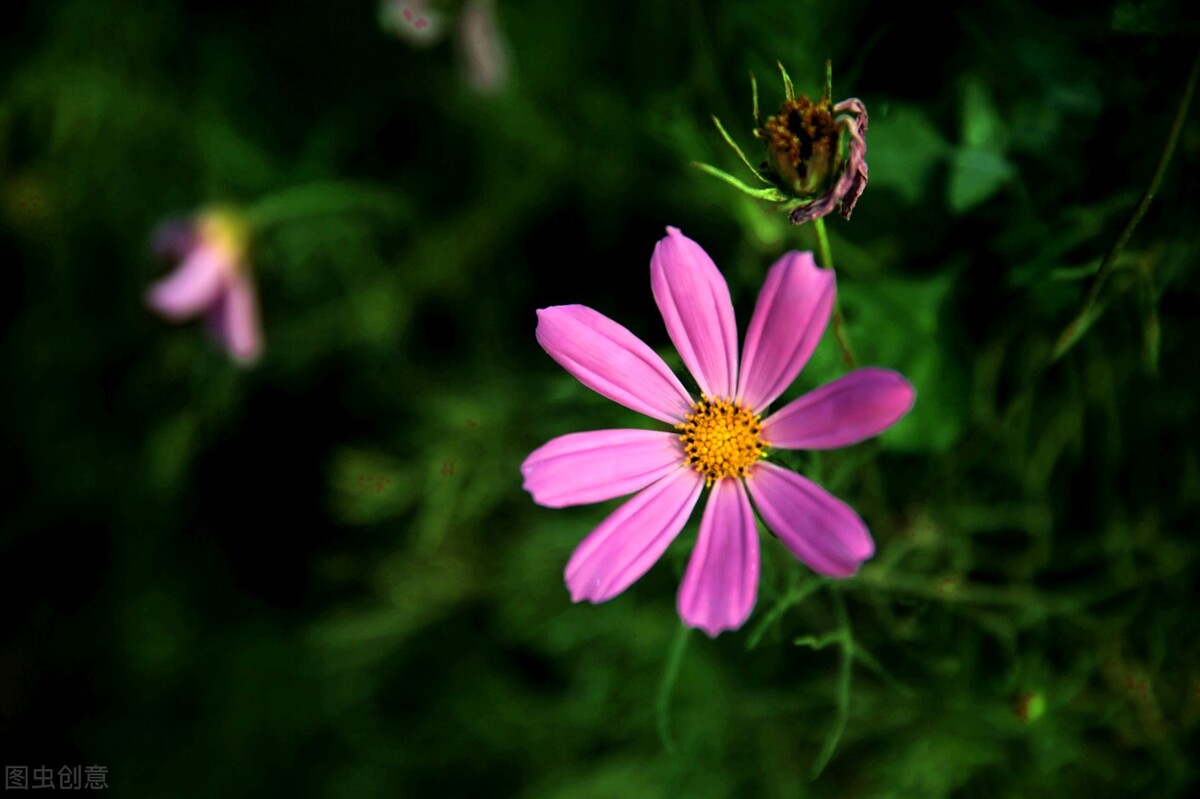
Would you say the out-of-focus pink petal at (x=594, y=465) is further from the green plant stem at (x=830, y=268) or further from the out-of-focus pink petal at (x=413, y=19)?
the out-of-focus pink petal at (x=413, y=19)

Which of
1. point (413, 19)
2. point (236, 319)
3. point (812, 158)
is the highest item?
point (413, 19)

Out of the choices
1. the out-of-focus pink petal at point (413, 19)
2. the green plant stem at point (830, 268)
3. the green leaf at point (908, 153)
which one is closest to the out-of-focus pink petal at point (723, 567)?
the green plant stem at point (830, 268)

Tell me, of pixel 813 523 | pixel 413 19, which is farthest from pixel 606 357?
pixel 413 19

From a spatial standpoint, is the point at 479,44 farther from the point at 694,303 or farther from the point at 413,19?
the point at 694,303

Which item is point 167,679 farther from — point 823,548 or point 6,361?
point 823,548

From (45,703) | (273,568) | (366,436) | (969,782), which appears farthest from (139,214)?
(969,782)

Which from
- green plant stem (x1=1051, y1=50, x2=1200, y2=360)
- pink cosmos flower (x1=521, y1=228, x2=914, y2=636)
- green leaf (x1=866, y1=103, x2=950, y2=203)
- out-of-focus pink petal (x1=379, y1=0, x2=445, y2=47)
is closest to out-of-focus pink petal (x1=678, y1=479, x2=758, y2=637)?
pink cosmos flower (x1=521, y1=228, x2=914, y2=636)

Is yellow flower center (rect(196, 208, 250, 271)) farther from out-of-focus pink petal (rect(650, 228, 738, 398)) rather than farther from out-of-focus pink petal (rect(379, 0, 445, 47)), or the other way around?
out-of-focus pink petal (rect(650, 228, 738, 398))

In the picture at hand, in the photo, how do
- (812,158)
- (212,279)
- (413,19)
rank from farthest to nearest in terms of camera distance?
1. (212,279)
2. (413,19)
3. (812,158)
